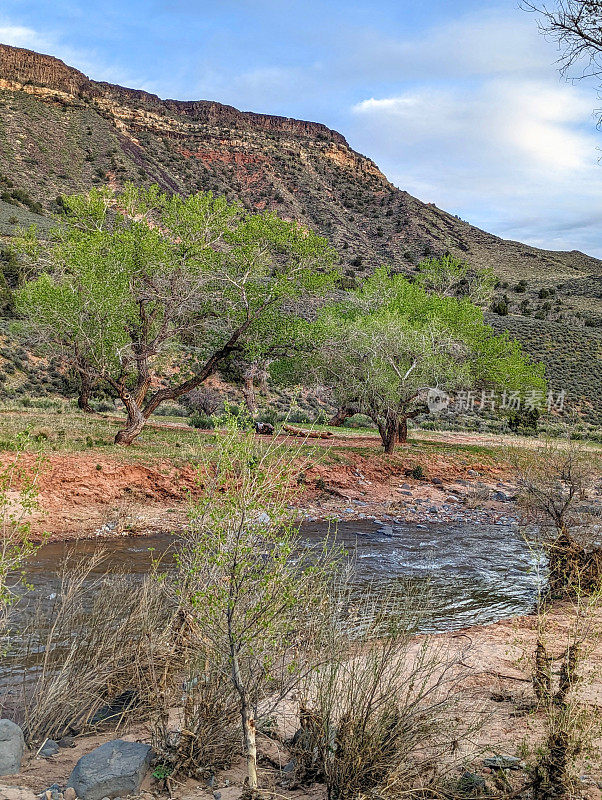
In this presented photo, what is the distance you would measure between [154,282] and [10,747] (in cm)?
1399

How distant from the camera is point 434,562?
12203mm

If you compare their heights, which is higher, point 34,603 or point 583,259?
point 583,259

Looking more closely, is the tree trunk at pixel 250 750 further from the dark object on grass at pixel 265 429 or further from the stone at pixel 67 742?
the dark object on grass at pixel 265 429

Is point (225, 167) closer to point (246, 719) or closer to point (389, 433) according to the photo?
point (389, 433)

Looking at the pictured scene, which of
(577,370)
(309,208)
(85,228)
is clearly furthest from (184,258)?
(309,208)

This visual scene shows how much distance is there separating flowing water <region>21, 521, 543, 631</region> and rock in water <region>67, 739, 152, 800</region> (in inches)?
128

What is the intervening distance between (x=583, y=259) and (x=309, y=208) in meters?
36.2

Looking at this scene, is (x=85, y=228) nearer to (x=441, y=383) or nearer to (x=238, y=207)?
(x=238, y=207)

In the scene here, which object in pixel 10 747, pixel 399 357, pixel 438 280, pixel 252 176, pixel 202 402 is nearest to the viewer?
pixel 10 747

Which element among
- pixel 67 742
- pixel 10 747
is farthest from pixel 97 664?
pixel 10 747

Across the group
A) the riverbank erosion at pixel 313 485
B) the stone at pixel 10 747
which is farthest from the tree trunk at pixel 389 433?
the stone at pixel 10 747

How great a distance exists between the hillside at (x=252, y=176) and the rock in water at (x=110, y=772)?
46.7 metres

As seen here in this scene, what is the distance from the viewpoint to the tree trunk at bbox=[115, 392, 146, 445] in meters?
16.6

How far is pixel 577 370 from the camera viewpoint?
45.3m
